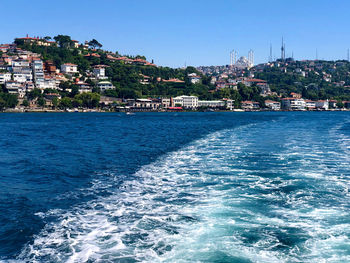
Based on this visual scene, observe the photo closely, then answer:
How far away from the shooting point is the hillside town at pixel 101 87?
3637 inches

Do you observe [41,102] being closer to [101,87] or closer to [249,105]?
[101,87]

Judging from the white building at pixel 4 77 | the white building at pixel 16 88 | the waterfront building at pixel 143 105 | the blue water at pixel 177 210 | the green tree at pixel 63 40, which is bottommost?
the blue water at pixel 177 210

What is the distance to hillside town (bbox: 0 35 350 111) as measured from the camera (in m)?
92.4

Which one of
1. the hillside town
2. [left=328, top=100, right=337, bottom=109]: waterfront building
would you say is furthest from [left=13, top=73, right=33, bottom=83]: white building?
[left=328, top=100, right=337, bottom=109]: waterfront building

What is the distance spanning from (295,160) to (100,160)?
8015 millimetres

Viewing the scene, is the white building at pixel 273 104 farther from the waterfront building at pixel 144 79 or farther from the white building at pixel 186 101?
the waterfront building at pixel 144 79

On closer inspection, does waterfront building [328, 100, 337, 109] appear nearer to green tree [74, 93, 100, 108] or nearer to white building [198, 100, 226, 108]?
white building [198, 100, 226, 108]

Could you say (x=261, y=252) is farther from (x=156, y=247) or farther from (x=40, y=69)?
(x=40, y=69)

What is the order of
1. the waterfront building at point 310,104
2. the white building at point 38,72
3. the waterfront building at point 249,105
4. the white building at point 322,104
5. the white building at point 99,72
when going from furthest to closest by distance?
the white building at point 322,104 < the waterfront building at point 310,104 < the waterfront building at point 249,105 < the white building at point 99,72 < the white building at point 38,72

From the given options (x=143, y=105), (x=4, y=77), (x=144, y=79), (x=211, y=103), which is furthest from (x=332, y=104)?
(x=4, y=77)

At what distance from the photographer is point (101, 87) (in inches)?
4279

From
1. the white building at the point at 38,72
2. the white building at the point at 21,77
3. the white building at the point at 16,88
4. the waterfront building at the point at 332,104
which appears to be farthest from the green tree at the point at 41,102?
the waterfront building at the point at 332,104

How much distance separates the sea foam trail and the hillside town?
83710 millimetres

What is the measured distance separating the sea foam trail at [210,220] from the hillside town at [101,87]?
83710 mm
